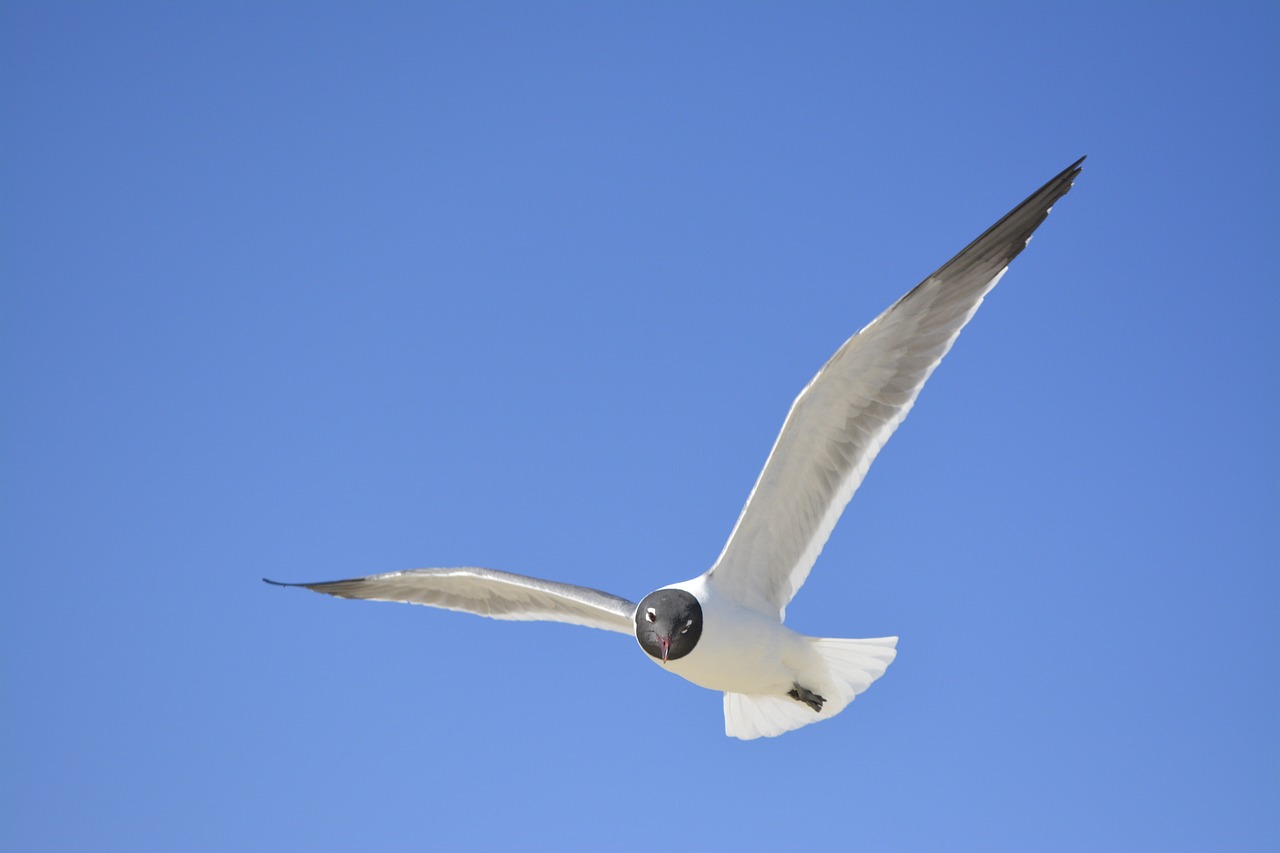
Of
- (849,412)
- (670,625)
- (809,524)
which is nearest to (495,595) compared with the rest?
(670,625)

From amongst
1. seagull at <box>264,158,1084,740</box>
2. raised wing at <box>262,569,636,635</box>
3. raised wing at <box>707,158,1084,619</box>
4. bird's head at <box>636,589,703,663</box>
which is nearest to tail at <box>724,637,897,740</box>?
seagull at <box>264,158,1084,740</box>

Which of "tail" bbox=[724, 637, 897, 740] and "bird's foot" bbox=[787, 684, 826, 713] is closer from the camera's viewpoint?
"tail" bbox=[724, 637, 897, 740]

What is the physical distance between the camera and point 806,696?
24.0 ft

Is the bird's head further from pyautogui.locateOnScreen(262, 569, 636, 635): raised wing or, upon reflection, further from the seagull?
pyautogui.locateOnScreen(262, 569, 636, 635): raised wing

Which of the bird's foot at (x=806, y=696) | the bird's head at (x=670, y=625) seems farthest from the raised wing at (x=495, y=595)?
the bird's foot at (x=806, y=696)

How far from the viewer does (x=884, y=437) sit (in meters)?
6.72

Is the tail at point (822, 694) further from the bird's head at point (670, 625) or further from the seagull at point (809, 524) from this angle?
the bird's head at point (670, 625)

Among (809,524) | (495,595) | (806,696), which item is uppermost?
(495,595)

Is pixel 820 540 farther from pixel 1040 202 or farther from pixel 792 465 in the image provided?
pixel 1040 202

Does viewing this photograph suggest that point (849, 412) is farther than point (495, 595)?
No

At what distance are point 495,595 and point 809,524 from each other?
246cm

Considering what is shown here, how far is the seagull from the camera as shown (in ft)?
21.5

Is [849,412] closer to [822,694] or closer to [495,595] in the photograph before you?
[822,694]

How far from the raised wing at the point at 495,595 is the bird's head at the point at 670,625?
0.47 meters
